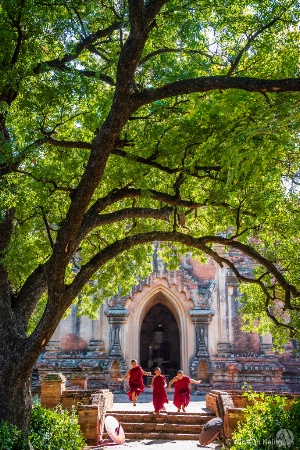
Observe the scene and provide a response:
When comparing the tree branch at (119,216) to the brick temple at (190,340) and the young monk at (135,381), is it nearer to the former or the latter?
the young monk at (135,381)

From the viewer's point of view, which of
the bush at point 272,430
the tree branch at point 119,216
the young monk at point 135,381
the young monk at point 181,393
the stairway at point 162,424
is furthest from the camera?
the young monk at point 135,381

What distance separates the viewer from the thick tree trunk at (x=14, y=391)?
26.7ft

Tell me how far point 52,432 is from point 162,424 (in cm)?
456

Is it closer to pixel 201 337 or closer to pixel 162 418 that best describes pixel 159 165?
pixel 162 418

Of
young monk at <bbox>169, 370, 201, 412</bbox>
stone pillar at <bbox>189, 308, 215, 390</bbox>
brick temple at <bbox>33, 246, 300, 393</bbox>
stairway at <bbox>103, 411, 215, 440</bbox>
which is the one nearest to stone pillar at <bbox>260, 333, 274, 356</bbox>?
brick temple at <bbox>33, 246, 300, 393</bbox>

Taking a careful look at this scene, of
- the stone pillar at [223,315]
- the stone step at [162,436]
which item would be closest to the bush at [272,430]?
the stone step at [162,436]

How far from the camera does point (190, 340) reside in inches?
753

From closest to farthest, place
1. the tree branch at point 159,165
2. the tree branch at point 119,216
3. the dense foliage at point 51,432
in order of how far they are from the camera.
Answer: the dense foliage at point 51,432 < the tree branch at point 119,216 < the tree branch at point 159,165

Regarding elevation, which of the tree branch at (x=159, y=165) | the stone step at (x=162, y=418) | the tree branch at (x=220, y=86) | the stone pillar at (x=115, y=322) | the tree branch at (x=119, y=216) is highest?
the tree branch at (x=220, y=86)

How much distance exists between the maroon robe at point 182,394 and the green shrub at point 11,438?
6862mm

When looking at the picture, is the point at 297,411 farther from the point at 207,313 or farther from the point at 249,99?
the point at 207,313

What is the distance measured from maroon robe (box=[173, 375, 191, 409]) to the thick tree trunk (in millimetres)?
6492

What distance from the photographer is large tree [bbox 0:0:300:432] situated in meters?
7.75

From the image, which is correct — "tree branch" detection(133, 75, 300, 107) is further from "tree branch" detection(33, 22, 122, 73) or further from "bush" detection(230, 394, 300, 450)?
"bush" detection(230, 394, 300, 450)
